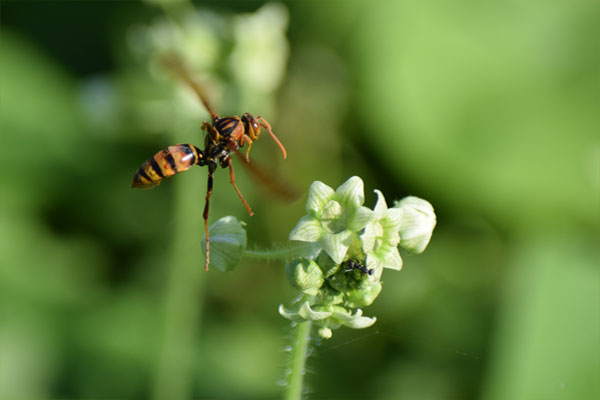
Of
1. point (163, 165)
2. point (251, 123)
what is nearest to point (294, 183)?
point (251, 123)

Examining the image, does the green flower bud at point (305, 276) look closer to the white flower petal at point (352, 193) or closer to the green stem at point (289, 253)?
the green stem at point (289, 253)

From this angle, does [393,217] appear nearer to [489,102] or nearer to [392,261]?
[392,261]

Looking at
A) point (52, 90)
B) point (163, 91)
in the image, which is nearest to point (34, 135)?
point (52, 90)

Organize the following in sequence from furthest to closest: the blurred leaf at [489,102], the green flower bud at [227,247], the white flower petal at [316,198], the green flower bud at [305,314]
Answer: the blurred leaf at [489,102] < the green flower bud at [227,247] < the white flower petal at [316,198] < the green flower bud at [305,314]

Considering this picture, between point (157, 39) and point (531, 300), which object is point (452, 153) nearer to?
point (531, 300)

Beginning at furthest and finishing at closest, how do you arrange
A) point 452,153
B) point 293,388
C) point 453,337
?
1. point 452,153
2. point 453,337
3. point 293,388

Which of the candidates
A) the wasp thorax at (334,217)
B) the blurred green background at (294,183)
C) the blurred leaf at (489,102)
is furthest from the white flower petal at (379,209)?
the blurred leaf at (489,102)

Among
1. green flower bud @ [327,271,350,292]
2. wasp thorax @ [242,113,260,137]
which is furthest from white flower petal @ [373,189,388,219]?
wasp thorax @ [242,113,260,137]
